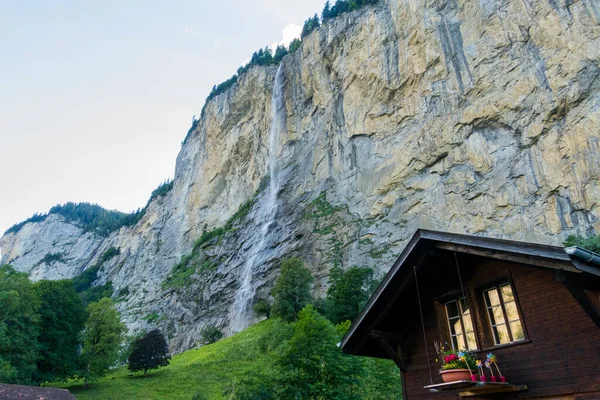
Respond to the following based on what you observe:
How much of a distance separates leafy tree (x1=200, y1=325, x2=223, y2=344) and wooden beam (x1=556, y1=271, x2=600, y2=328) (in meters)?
44.3

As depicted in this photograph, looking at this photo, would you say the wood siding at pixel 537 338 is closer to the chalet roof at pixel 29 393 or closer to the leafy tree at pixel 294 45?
the chalet roof at pixel 29 393

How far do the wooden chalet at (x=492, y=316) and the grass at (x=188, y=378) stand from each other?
46.7 ft

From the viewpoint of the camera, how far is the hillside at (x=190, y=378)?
26219 millimetres

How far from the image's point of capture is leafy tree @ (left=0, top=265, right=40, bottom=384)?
26312 millimetres

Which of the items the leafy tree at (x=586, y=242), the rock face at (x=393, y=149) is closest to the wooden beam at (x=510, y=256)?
the leafy tree at (x=586, y=242)

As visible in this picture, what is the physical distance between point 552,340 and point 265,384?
9.70 m

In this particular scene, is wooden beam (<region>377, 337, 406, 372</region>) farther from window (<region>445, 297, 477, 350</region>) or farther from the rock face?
the rock face

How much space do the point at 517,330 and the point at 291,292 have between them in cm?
3136

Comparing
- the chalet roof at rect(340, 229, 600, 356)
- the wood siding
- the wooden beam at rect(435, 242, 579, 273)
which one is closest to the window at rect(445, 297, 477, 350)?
the wood siding

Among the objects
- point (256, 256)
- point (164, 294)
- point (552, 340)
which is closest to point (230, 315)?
point (256, 256)

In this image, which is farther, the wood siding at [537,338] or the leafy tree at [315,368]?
the leafy tree at [315,368]

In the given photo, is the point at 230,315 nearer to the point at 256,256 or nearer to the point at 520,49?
the point at 256,256

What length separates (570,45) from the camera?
1419 inches

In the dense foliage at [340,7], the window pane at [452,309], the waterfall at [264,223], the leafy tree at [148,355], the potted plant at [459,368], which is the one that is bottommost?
the potted plant at [459,368]
